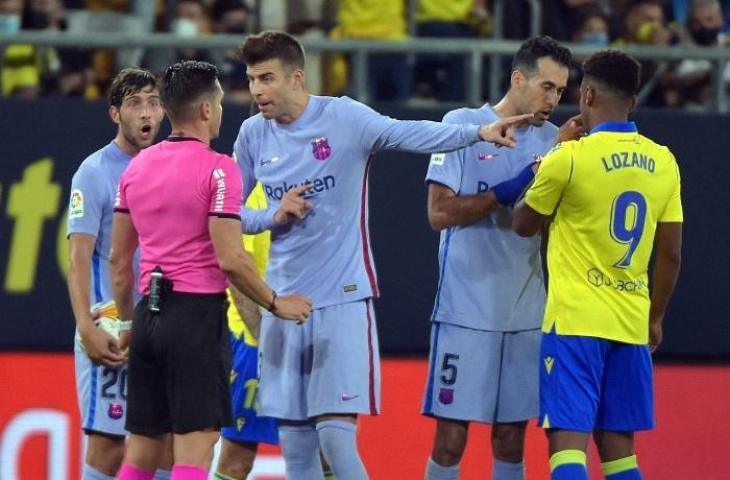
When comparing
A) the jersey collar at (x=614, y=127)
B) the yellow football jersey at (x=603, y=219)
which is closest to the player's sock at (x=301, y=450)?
the yellow football jersey at (x=603, y=219)

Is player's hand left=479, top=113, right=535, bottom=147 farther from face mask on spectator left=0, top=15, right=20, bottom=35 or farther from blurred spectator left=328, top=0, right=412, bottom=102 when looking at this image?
face mask on spectator left=0, top=15, right=20, bottom=35

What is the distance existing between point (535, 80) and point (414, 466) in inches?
102

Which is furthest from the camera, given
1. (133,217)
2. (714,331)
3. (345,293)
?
(714,331)

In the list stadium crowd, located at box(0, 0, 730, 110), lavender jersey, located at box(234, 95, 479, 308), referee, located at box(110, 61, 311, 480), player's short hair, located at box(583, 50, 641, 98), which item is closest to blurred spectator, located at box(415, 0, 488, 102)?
stadium crowd, located at box(0, 0, 730, 110)

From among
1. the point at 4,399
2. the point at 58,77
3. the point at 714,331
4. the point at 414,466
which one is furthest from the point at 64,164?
the point at 714,331

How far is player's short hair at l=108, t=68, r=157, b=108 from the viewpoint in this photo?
6.84 metres

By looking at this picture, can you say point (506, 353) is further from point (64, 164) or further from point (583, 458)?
point (64, 164)

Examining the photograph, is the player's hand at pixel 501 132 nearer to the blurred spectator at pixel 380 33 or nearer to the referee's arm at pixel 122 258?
the referee's arm at pixel 122 258

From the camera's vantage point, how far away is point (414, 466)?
28.1 ft

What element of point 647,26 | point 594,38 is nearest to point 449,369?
point 594,38

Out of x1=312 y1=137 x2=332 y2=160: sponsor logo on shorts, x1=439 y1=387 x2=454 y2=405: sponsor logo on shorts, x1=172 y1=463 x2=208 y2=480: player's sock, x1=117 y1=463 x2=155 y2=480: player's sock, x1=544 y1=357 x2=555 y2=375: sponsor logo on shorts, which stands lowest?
x1=117 y1=463 x2=155 y2=480: player's sock

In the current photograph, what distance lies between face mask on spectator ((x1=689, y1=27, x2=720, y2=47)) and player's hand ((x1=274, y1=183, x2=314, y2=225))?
467 cm

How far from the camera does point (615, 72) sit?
6.36 meters

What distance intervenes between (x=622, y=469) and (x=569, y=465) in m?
0.29
